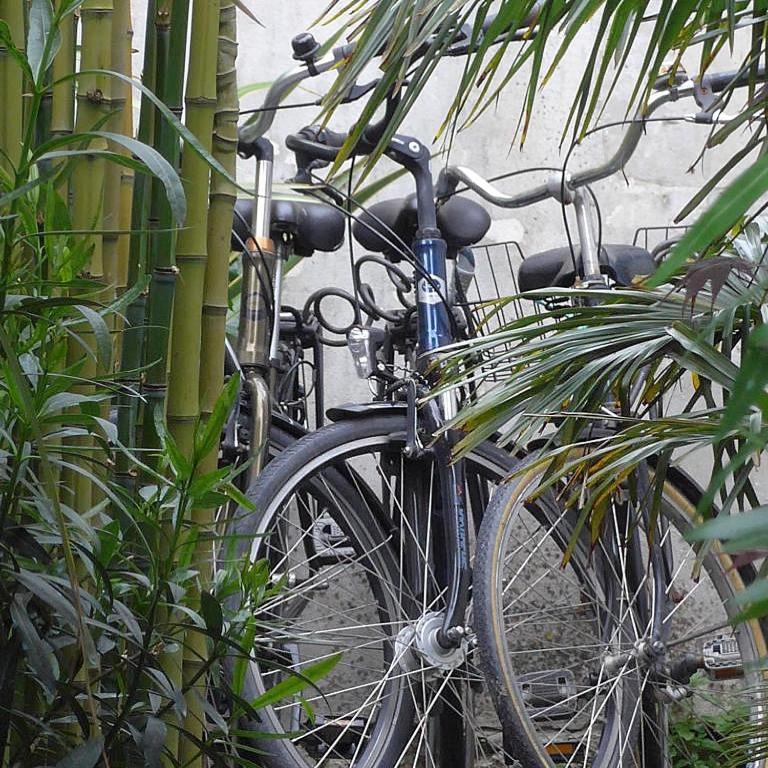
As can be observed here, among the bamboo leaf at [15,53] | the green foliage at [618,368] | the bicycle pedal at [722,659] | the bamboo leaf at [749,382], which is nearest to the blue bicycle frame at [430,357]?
the bicycle pedal at [722,659]

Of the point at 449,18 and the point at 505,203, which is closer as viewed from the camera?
the point at 449,18

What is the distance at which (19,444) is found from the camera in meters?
0.73

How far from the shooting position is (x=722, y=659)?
6.35 feet

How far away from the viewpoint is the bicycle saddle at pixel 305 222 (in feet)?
6.56

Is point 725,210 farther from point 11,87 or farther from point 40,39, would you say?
point 11,87

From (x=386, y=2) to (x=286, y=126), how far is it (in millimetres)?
1771

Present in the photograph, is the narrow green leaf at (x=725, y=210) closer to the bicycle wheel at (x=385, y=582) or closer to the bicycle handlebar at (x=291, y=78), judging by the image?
the bicycle handlebar at (x=291, y=78)

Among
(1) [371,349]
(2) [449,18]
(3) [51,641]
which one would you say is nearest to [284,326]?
(1) [371,349]

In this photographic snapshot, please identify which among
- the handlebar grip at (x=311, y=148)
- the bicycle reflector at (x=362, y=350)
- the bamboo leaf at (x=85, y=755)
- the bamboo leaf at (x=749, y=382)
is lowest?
the bamboo leaf at (x=85, y=755)

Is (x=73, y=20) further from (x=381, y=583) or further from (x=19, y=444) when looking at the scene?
(x=381, y=583)

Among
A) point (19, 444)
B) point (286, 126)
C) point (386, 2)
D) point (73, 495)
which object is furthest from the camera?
point (286, 126)

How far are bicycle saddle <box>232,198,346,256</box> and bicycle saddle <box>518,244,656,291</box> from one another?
397 mm

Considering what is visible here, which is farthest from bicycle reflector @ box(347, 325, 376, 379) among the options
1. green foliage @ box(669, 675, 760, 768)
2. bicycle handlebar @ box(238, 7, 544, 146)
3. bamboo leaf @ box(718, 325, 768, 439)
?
bamboo leaf @ box(718, 325, 768, 439)

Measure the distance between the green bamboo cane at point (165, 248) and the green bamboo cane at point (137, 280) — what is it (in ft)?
0.04
